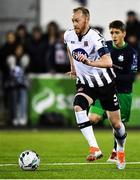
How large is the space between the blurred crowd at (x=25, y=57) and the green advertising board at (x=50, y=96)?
0.75ft

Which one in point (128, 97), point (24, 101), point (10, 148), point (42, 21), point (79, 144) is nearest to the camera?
point (128, 97)

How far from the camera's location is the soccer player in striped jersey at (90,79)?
11.6 metres

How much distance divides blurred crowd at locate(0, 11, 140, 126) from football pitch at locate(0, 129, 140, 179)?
1.11m

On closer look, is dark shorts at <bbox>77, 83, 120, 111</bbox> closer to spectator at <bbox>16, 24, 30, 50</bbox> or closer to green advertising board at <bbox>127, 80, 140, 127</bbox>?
spectator at <bbox>16, 24, 30, 50</bbox>

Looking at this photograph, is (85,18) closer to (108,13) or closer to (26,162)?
(26,162)

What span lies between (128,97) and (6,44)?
9.48m

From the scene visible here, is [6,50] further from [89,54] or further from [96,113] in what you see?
[89,54]

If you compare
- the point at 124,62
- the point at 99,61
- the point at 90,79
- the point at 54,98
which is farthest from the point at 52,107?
the point at 99,61

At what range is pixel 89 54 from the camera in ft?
38.7

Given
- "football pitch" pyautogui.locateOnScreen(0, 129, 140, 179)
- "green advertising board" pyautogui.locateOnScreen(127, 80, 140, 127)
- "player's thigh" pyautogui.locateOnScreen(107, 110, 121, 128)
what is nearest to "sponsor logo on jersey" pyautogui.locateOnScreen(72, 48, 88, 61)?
"player's thigh" pyautogui.locateOnScreen(107, 110, 121, 128)

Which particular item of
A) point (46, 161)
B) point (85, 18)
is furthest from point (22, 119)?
point (85, 18)

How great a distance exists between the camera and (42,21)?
953 inches

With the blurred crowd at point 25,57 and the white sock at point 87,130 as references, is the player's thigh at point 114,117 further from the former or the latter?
the blurred crowd at point 25,57

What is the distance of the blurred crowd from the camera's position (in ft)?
71.8
